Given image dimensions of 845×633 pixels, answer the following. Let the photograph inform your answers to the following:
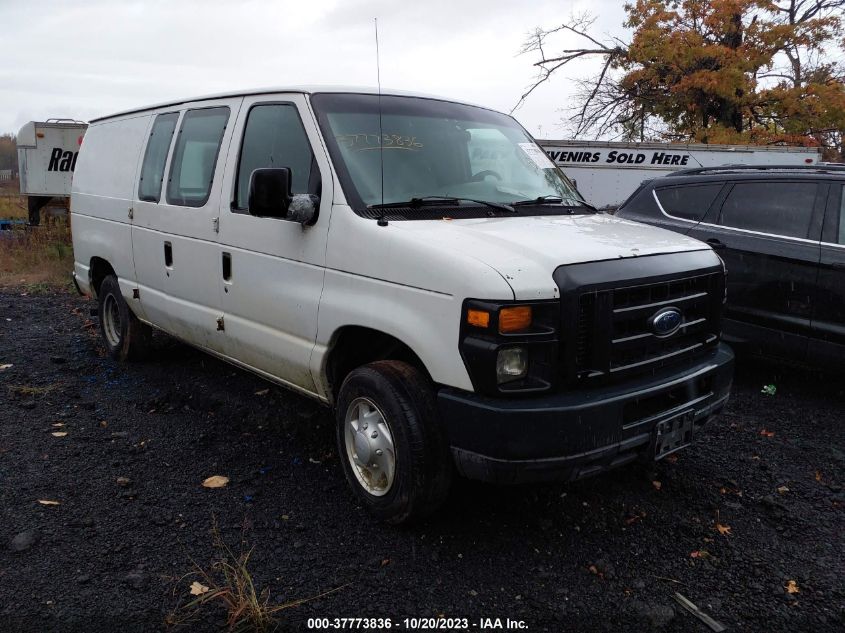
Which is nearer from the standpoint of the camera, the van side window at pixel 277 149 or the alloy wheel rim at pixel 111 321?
the van side window at pixel 277 149

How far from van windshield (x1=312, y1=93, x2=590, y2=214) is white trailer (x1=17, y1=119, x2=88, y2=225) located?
13.2 meters

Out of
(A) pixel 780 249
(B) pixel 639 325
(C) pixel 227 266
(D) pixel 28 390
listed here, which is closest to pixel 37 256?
(D) pixel 28 390

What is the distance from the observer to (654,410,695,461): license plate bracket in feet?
10.3

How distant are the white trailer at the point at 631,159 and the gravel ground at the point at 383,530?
11.2 metres

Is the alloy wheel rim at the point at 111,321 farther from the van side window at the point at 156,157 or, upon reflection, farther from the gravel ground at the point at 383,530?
the van side window at the point at 156,157

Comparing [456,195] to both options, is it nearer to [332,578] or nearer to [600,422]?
[600,422]

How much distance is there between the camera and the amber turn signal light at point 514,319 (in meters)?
2.80

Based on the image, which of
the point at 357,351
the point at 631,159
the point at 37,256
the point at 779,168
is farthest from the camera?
the point at 631,159

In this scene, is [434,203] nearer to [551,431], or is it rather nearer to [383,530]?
[551,431]

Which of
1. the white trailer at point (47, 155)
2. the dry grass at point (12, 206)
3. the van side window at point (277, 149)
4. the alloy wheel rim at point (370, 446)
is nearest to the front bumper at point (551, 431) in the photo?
the alloy wheel rim at point (370, 446)

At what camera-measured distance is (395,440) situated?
316cm

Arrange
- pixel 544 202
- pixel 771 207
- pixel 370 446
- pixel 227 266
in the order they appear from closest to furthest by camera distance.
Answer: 1. pixel 370 446
2. pixel 544 202
3. pixel 227 266
4. pixel 771 207

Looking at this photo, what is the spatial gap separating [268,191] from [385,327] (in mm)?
936

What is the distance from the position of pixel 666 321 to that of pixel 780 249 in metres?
2.78
